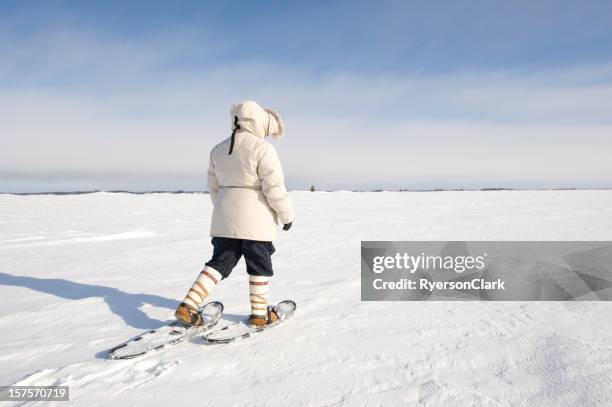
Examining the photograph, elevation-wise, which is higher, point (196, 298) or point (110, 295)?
point (196, 298)

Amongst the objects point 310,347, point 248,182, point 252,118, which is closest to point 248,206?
point 248,182

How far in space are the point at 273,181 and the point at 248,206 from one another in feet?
0.83

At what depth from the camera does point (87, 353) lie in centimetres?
232

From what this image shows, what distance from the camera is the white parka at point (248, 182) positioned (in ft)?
8.79

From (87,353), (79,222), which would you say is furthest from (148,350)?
(79,222)

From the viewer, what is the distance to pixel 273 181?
268 centimetres

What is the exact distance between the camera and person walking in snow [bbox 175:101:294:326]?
8.78 feet

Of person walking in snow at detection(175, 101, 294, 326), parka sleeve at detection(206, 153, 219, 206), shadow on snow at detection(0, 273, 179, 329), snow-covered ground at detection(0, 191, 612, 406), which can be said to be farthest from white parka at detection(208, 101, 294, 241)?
shadow on snow at detection(0, 273, 179, 329)

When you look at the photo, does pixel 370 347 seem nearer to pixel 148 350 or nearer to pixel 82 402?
pixel 148 350

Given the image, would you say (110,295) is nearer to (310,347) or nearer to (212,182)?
(212,182)

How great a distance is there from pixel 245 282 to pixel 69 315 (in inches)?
62.3

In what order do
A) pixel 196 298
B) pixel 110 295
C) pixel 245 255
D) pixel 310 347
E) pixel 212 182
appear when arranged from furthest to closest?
pixel 110 295 < pixel 212 182 < pixel 245 255 < pixel 196 298 < pixel 310 347

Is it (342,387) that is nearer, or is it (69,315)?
(342,387)

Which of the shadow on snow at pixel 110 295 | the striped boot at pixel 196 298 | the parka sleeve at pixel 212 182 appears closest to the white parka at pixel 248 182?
the parka sleeve at pixel 212 182
